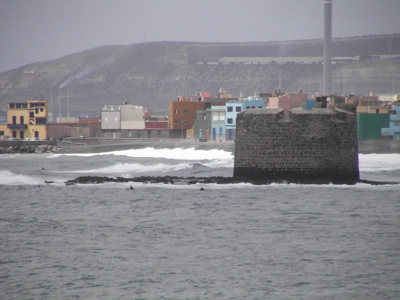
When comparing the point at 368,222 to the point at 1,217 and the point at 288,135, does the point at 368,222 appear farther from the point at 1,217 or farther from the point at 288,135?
the point at 1,217

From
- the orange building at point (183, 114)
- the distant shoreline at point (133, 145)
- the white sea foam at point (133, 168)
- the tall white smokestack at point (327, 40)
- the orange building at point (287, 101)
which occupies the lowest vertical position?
the white sea foam at point (133, 168)

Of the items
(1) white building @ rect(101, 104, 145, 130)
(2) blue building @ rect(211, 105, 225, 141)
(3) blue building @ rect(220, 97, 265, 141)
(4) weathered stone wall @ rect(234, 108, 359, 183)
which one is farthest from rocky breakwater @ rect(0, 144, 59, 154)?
(4) weathered stone wall @ rect(234, 108, 359, 183)

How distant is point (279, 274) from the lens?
18062 millimetres

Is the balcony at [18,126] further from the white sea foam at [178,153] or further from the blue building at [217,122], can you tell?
the blue building at [217,122]

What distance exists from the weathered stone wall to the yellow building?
71.6 m

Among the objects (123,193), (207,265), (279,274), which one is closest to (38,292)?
(207,265)

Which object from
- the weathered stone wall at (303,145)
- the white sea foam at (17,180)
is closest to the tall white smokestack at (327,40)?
the white sea foam at (17,180)

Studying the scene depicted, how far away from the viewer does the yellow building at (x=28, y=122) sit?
102562 mm

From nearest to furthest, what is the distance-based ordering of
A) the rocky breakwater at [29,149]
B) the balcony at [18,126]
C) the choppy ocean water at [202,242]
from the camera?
the choppy ocean water at [202,242] → the rocky breakwater at [29,149] → the balcony at [18,126]

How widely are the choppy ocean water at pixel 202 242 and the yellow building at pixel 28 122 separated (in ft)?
217

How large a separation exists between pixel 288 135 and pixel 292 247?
12.7 m

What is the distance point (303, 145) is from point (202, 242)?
1213cm

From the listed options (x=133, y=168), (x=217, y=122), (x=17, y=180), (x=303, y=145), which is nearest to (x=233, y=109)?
(x=217, y=122)

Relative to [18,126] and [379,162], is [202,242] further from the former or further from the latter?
[18,126]
